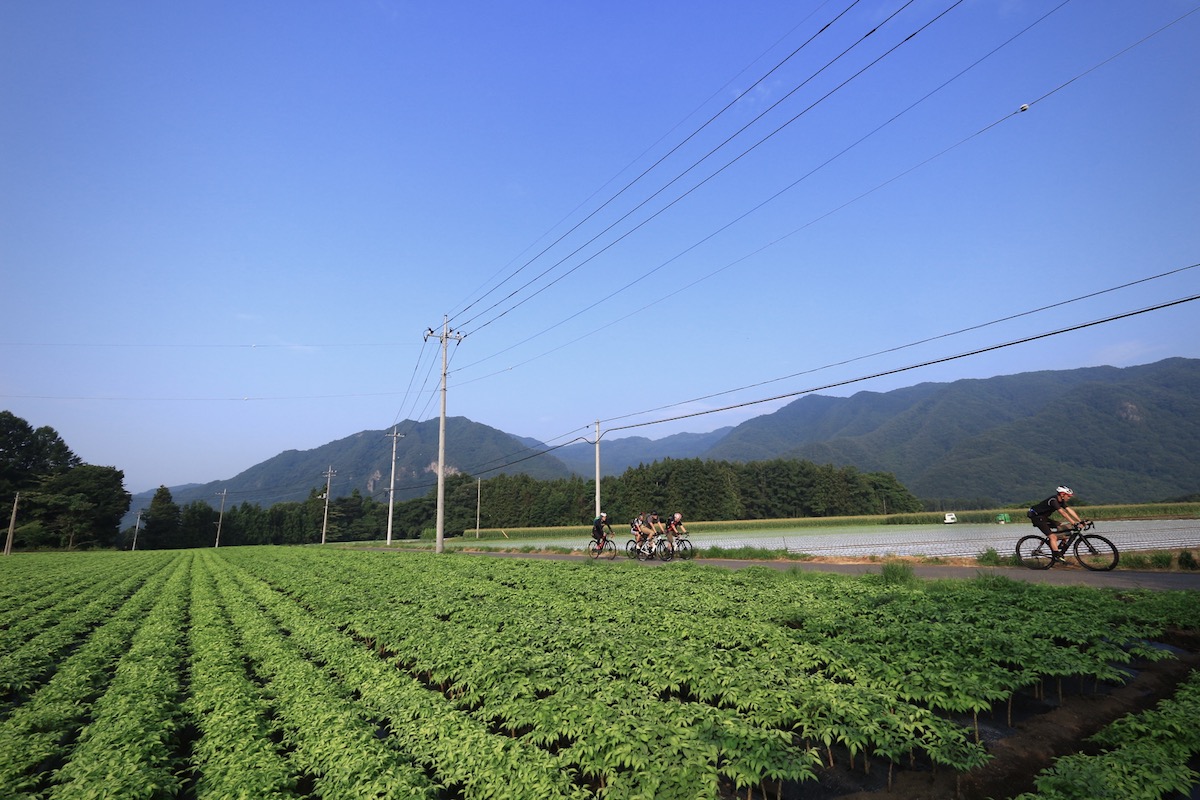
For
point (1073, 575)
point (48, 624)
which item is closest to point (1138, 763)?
point (1073, 575)

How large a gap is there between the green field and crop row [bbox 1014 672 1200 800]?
2.41 feet

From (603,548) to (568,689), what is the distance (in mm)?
24208

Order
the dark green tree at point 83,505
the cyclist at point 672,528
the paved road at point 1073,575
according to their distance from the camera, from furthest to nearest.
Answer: the dark green tree at point 83,505 < the cyclist at point 672,528 < the paved road at point 1073,575

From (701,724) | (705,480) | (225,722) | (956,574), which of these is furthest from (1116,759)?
(705,480)

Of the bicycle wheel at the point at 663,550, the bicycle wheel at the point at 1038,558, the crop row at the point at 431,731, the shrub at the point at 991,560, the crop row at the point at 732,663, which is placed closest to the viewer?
the crop row at the point at 431,731

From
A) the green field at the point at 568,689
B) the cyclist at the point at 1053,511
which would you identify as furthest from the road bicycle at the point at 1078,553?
the green field at the point at 568,689

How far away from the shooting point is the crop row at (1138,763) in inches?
187

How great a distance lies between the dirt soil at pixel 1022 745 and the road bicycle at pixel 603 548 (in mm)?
23043

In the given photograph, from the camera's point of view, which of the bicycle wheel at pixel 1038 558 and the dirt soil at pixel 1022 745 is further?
the bicycle wheel at pixel 1038 558

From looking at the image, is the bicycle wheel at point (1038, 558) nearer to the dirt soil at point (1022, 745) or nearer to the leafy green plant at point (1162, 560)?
the leafy green plant at point (1162, 560)

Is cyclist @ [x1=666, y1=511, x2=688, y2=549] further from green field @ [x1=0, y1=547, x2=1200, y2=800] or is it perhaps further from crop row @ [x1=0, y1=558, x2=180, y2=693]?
crop row @ [x1=0, y1=558, x2=180, y2=693]

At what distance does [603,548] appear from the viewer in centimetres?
3136

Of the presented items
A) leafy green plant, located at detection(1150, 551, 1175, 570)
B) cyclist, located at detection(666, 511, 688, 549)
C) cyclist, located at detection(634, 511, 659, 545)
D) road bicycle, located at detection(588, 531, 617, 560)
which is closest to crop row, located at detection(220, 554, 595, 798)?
cyclist, located at detection(634, 511, 659, 545)

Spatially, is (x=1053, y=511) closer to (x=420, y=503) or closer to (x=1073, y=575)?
(x=1073, y=575)
